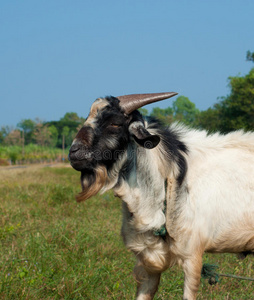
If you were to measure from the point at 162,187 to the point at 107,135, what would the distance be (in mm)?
649

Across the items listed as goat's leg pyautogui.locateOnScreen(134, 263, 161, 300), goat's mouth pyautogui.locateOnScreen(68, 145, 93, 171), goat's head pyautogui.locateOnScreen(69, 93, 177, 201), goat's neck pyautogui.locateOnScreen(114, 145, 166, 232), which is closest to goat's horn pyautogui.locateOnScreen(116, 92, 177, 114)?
goat's head pyautogui.locateOnScreen(69, 93, 177, 201)

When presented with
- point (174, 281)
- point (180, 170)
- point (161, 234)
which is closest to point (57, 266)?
point (174, 281)

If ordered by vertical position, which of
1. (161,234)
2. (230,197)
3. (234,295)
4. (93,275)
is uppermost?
(230,197)

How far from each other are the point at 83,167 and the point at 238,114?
3267 cm

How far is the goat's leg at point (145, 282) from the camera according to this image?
12.1ft

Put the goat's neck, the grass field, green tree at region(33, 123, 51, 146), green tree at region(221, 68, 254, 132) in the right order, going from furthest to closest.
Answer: green tree at region(33, 123, 51, 146), green tree at region(221, 68, 254, 132), the grass field, the goat's neck

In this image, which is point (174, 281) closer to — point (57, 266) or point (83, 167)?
point (57, 266)

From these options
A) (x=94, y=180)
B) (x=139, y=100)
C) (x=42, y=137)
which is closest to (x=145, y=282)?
(x=94, y=180)

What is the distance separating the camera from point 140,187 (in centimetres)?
346

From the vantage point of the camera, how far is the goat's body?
3348 mm

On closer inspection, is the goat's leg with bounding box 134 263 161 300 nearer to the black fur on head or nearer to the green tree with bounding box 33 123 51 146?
the black fur on head

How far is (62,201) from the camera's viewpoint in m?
9.51

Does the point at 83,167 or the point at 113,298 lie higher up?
the point at 83,167

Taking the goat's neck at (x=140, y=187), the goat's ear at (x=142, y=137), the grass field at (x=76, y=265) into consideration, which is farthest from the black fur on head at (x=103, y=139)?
the grass field at (x=76, y=265)
